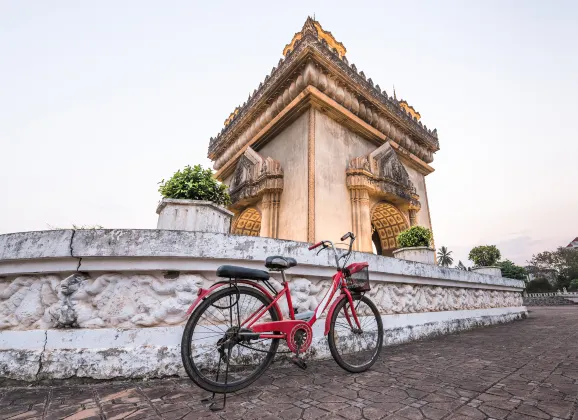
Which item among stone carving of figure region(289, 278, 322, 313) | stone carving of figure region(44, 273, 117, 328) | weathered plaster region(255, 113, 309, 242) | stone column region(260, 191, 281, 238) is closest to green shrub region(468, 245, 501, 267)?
weathered plaster region(255, 113, 309, 242)

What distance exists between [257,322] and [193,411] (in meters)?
0.71

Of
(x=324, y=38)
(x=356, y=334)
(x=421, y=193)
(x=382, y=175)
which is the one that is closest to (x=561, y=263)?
(x=421, y=193)

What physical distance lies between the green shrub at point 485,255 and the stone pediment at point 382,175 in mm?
2664

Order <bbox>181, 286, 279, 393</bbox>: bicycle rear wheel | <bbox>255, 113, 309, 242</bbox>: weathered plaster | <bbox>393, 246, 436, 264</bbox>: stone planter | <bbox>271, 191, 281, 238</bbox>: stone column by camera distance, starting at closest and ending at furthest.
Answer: <bbox>181, 286, 279, 393</bbox>: bicycle rear wheel
<bbox>393, 246, 436, 264</bbox>: stone planter
<bbox>255, 113, 309, 242</bbox>: weathered plaster
<bbox>271, 191, 281, 238</bbox>: stone column

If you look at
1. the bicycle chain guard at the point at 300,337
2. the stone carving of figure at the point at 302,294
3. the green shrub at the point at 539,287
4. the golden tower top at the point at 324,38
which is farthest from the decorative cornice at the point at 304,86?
the green shrub at the point at 539,287

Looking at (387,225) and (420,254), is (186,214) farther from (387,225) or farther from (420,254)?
(387,225)

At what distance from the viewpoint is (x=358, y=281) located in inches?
107

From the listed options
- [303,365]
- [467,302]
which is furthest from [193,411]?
[467,302]

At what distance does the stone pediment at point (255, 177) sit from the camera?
9.02m

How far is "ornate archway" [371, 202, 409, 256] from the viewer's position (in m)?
10.5

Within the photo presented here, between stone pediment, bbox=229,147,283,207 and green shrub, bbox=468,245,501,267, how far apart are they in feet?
25.6

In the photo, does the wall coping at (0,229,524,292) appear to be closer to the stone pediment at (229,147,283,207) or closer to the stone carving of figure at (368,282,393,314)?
the stone carving of figure at (368,282,393,314)

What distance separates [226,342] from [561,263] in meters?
55.0

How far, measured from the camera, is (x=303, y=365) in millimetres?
2117
